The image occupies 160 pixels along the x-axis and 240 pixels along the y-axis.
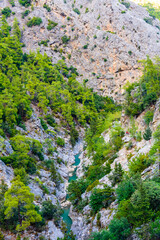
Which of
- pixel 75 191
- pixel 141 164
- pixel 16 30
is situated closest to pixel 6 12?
pixel 16 30

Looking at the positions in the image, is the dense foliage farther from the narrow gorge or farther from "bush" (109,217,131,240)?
"bush" (109,217,131,240)

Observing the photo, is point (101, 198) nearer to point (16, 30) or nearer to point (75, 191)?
point (75, 191)

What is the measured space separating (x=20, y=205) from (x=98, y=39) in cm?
10150

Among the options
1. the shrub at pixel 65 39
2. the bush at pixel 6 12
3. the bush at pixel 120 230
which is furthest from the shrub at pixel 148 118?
the bush at pixel 6 12

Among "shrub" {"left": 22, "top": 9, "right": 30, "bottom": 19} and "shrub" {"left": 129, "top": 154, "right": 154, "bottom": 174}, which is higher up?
"shrub" {"left": 129, "top": 154, "right": 154, "bottom": 174}

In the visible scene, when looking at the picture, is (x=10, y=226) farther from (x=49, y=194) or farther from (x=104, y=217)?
(x=49, y=194)

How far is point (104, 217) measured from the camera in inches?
1284

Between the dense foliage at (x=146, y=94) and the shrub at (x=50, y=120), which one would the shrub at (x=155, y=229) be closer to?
the dense foliage at (x=146, y=94)

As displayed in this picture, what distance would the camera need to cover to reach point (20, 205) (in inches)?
1235

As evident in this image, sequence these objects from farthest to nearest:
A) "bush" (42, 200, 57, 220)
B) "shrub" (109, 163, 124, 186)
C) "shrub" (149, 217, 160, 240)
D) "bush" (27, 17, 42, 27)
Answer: "bush" (27, 17, 42, 27) < "bush" (42, 200, 57, 220) < "shrub" (109, 163, 124, 186) < "shrub" (149, 217, 160, 240)

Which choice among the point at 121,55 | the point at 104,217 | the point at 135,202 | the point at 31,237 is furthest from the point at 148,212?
the point at 121,55

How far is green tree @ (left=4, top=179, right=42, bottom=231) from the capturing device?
30078mm

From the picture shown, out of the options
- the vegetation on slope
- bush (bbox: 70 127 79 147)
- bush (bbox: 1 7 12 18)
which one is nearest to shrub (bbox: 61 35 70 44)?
the vegetation on slope

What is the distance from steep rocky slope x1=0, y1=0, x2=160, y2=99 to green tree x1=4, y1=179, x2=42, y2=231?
81756mm
